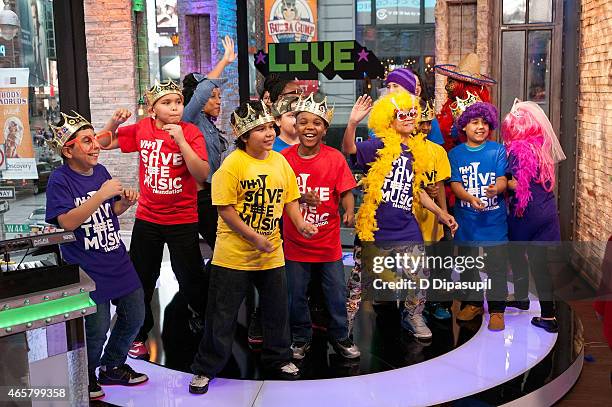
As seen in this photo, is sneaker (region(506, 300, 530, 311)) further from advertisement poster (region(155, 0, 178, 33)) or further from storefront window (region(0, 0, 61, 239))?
advertisement poster (region(155, 0, 178, 33))

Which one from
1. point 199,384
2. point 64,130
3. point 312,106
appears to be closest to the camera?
point 64,130

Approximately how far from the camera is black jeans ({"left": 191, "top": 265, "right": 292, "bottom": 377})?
2998 millimetres

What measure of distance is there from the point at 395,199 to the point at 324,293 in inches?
24.1

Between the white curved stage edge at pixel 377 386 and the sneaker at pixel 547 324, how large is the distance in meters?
0.26

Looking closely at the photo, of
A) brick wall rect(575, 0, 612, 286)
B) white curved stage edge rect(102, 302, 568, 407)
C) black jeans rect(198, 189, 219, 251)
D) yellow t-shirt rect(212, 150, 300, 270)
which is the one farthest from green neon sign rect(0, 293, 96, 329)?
brick wall rect(575, 0, 612, 286)

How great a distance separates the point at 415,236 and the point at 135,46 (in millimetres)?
3815

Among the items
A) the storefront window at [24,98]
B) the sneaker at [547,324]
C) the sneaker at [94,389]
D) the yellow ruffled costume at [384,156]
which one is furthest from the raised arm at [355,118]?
the storefront window at [24,98]

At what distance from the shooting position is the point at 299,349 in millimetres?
3412

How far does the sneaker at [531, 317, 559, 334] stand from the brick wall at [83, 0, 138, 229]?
4.06 metres

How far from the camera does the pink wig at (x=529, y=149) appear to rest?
3730 millimetres

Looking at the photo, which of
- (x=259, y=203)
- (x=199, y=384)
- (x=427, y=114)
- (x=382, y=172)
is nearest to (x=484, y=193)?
(x=427, y=114)

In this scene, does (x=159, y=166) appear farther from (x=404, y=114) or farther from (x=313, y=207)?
(x=404, y=114)

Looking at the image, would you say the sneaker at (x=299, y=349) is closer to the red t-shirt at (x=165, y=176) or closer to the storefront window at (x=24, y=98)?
the red t-shirt at (x=165, y=176)

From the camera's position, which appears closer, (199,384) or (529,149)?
(199,384)
